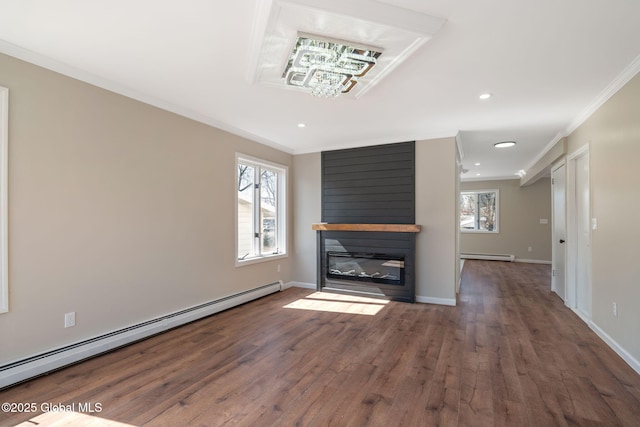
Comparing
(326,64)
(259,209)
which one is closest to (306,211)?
(259,209)

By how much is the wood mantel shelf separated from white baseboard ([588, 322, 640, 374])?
2145 mm

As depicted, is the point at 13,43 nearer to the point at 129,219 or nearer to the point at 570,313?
the point at 129,219

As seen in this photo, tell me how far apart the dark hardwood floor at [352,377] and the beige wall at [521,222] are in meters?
5.47

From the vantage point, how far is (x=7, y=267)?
2230 millimetres

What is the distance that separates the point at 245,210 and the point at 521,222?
309 inches

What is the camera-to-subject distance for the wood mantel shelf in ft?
14.8

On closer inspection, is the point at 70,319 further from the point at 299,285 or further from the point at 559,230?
the point at 559,230

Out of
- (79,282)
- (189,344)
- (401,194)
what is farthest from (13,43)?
(401,194)

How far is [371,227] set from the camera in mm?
4789

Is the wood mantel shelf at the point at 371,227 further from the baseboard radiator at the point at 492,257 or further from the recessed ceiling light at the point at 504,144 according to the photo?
the baseboard radiator at the point at 492,257

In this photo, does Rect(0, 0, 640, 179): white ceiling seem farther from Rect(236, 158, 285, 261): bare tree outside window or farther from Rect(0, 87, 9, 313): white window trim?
Rect(236, 158, 285, 261): bare tree outside window

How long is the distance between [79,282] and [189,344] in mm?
1096

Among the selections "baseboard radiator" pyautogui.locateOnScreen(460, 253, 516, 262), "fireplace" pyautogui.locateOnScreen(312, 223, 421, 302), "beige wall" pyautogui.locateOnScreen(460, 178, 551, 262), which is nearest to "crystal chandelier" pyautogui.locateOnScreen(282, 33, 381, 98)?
"fireplace" pyautogui.locateOnScreen(312, 223, 421, 302)

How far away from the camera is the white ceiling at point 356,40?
5.92ft
